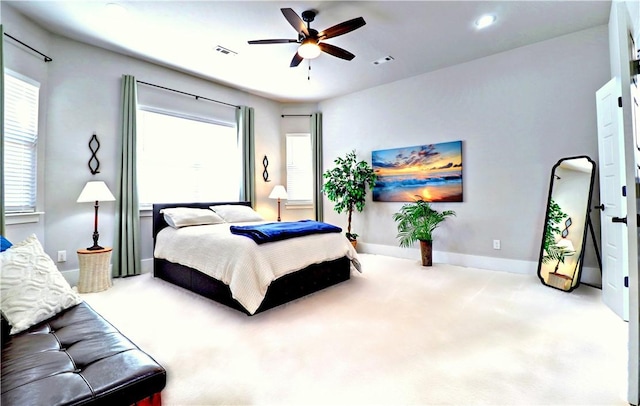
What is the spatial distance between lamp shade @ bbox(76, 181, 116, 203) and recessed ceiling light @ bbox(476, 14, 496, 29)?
451 centimetres

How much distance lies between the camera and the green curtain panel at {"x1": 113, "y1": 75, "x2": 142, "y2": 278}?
147 inches

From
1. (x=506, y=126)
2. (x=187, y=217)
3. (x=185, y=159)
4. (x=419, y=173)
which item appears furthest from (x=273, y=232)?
(x=506, y=126)

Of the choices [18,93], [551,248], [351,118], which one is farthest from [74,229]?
[551,248]

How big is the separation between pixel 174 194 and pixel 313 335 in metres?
3.33

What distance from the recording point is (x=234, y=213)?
172 inches

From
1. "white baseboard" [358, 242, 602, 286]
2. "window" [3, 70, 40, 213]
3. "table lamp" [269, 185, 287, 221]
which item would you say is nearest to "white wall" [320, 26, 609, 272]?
"white baseboard" [358, 242, 602, 286]

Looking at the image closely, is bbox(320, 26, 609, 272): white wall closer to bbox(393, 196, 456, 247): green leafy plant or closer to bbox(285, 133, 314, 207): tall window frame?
bbox(393, 196, 456, 247): green leafy plant

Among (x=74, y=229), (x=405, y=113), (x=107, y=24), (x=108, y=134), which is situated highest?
(x=107, y=24)

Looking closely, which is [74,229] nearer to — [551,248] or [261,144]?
[261,144]

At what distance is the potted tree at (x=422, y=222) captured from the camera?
13.7ft

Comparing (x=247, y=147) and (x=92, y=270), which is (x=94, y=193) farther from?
(x=247, y=147)

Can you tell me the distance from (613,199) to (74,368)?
3.88m

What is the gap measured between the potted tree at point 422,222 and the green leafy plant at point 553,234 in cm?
112

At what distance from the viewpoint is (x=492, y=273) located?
3762mm
